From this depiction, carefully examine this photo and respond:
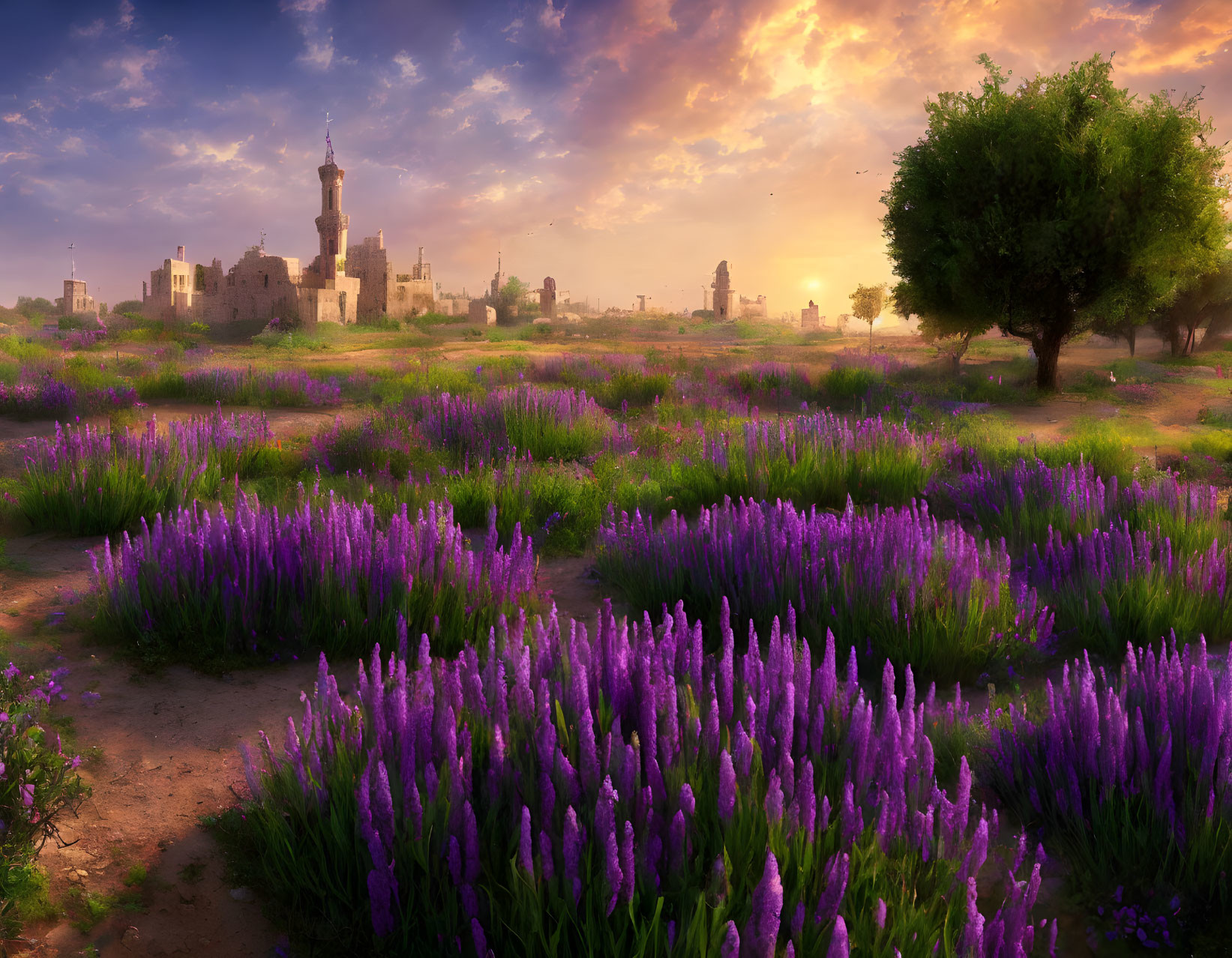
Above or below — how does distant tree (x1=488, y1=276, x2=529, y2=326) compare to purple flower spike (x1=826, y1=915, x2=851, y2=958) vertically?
above

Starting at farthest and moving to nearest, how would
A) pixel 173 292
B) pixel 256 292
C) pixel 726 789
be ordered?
pixel 173 292 < pixel 256 292 < pixel 726 789

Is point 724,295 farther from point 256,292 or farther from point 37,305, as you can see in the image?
point 37,305

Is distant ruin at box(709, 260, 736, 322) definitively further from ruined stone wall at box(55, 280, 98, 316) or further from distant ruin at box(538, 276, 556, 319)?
ruined stone wall at box(55, 280, 98, 316)

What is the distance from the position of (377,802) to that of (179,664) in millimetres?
1875

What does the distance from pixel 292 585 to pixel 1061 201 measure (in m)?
14.8

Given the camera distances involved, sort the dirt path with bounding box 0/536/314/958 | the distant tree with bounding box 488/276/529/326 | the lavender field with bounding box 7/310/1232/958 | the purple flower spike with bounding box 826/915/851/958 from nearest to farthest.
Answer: the purple flower spike with bounding box 826/915/851/958 → the lavender field with bounding box 7/310/1232/958 → the dirt path with bounding box 0/536/314/958 → the distant tree with bounding box 488/276/529/326

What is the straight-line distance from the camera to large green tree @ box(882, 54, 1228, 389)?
13.3 meters

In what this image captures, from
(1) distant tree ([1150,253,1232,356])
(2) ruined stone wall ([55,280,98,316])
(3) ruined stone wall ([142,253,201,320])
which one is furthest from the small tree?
(2) ruined stone wall ([55,280,98,316])

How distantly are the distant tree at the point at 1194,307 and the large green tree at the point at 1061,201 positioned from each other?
51.4 feet

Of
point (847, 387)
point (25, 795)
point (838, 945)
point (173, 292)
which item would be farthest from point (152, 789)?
point (173, 292)

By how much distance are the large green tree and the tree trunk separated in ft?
0.18

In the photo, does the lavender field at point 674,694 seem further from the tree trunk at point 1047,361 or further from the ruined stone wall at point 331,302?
the ruined stone wall at point 331,302

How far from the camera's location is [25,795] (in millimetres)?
1938

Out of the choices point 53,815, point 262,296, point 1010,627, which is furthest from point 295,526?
point 262,296
